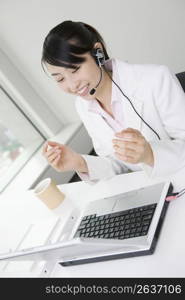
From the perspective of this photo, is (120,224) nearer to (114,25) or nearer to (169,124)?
(169,124)

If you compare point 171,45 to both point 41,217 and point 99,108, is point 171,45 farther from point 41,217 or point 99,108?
point 41,217

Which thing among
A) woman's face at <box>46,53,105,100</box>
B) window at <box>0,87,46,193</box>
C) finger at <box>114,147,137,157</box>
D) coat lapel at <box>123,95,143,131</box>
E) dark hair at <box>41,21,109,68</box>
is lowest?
window at <box>0,87,46,193</box>

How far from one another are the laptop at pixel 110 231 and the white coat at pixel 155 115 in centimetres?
11

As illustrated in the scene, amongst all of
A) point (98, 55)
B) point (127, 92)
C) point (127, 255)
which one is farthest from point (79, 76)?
point (127, 255)

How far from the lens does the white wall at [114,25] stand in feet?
7.80

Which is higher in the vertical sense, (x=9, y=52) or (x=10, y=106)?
(x=9, y=52)

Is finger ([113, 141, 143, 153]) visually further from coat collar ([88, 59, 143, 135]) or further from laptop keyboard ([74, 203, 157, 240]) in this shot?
coat collar ([88, 59, 143, 135])

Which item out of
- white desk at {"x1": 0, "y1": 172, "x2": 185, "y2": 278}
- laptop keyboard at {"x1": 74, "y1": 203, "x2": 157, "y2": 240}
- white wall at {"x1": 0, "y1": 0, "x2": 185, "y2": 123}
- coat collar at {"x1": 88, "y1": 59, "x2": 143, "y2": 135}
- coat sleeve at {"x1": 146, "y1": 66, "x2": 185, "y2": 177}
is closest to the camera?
white desk at {"x1": 0, "y1": 172, "x2": 185, "y2": 278}

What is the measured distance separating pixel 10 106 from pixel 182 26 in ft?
4.63

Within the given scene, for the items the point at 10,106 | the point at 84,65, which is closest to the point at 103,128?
the point at 84,65

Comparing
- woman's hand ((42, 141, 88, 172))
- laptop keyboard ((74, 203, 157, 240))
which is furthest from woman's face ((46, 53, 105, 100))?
laptop keyboard ((74, 203, 157, 240))

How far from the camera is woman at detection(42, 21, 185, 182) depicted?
46.7 inches

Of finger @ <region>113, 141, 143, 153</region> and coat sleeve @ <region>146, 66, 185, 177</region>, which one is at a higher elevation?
finger @ <region>113, 141, 143, 153</region>

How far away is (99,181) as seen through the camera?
1438mm
